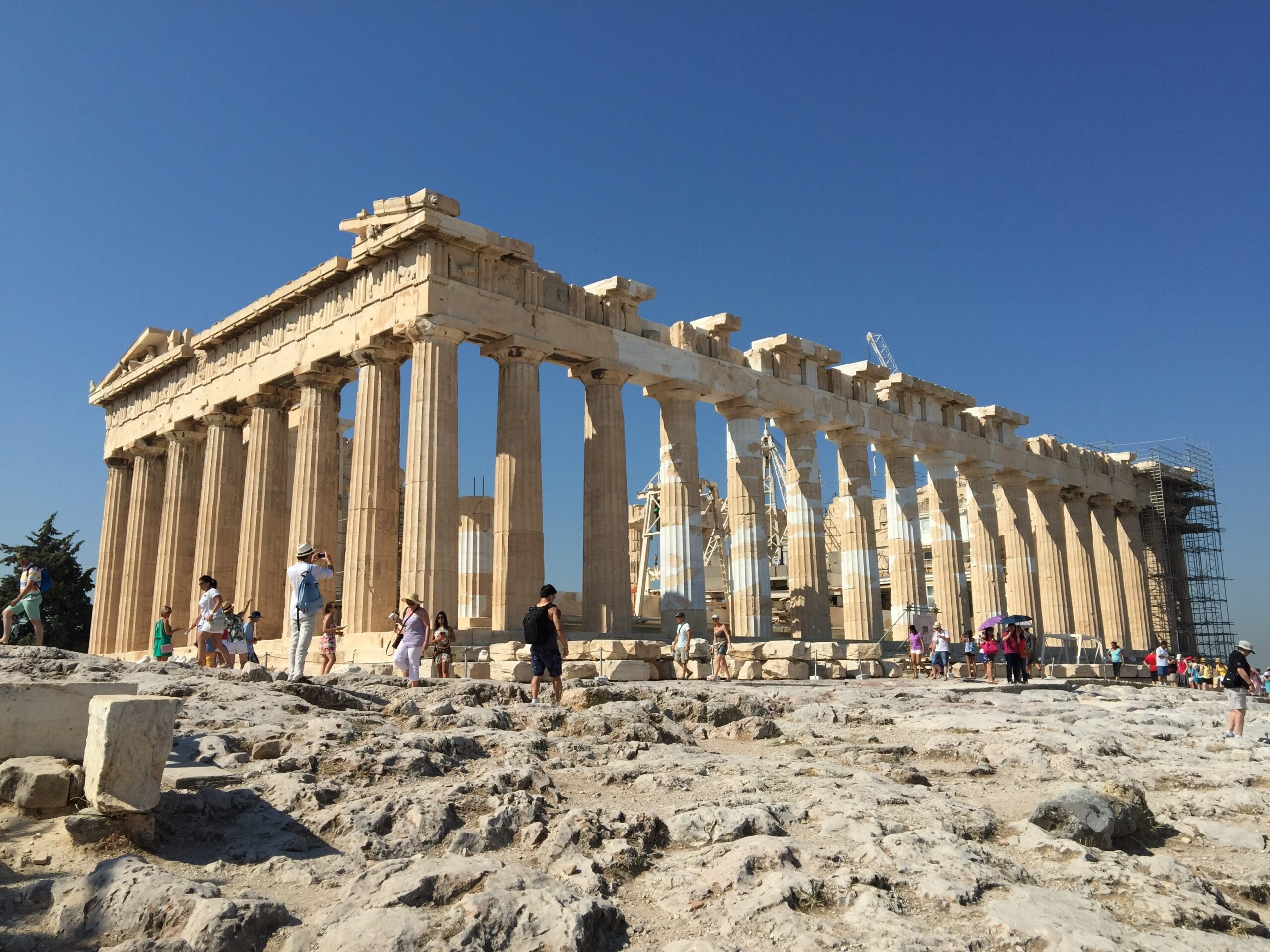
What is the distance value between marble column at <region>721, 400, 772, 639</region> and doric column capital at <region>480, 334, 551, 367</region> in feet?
22.6

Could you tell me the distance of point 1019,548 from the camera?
124 ft

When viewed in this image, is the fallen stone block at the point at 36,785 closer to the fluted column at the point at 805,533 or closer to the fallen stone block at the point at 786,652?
the fallen stone block at the point at 786,652

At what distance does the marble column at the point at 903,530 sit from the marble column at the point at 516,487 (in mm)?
13921

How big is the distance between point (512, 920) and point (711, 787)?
3067 millimetres

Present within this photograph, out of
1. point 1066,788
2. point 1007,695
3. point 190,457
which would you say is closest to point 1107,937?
point 1066,788

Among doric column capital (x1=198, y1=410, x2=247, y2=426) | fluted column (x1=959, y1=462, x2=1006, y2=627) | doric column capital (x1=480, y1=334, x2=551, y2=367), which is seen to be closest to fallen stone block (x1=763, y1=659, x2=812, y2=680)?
doric column capital (x1=480, y1=334, x2=551, y2=367)

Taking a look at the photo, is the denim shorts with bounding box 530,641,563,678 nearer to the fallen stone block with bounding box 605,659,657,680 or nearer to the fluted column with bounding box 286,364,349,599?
the fallen stone block with bounding box 605,659,657,680

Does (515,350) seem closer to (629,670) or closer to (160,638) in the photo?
(629,670)

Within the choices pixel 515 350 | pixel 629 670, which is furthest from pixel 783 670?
pixel 515 350

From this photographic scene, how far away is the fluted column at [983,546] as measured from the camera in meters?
35.8

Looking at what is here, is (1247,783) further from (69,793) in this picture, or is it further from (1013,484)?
(1013,484)

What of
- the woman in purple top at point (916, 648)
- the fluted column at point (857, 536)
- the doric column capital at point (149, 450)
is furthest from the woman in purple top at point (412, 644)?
the doric column capital at point (149, 450)

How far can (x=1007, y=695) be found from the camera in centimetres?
1820

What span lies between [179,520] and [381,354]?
11.0 m
